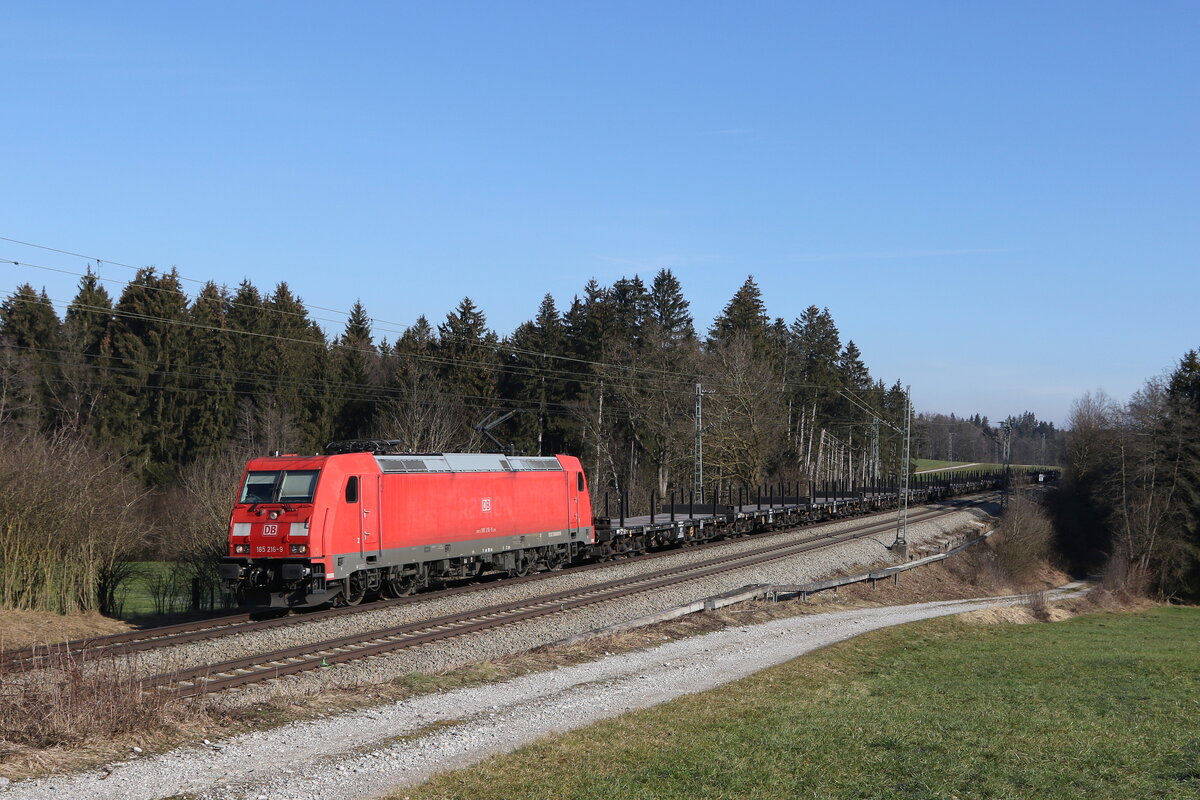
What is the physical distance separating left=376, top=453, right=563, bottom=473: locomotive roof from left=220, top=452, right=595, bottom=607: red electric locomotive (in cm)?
4

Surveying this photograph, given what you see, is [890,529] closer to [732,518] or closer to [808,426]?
[732,518]

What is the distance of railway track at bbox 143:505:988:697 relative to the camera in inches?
524

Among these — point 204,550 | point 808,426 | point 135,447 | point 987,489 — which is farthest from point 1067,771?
point 987,489

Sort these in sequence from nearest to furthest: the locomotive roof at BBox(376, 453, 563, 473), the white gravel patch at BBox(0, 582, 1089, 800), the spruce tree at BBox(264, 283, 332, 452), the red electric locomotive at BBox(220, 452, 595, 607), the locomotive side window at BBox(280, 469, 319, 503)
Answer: the white gravel patch at BBox(0, 582, 1089, 800) < the red electric locomotive at BBox(220, 452, 595, 607) < the locomotive side window at BBox(280, 469, 319, 503) < the locomotive roof at BBox(376, 453, 563, 473) < the spruce tree at BBox(264, 283, 332, 452)

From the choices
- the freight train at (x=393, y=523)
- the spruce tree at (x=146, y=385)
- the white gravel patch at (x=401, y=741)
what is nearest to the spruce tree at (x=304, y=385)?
the spruce tree at (x=146, y=385)

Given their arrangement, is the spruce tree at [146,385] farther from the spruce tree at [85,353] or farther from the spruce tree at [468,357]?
the spruce tree at [468,357]

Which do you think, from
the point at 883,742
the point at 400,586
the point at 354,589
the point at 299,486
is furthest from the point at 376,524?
the point at 883,742

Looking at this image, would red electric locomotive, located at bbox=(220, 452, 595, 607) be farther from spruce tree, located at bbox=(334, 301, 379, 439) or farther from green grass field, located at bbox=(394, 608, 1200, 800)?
spruce tree, located at bbox=(334, 301, 379, 439)

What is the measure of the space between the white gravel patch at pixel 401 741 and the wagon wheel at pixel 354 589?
284 inches

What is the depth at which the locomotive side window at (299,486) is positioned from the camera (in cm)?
1966

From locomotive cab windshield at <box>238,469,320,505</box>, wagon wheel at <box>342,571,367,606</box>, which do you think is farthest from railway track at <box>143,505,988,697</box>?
locomotive cab windshield at <box>238,469,320,505</box>

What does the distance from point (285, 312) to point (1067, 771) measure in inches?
2861

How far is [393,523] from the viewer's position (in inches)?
850

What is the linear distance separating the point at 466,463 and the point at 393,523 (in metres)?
3.40
